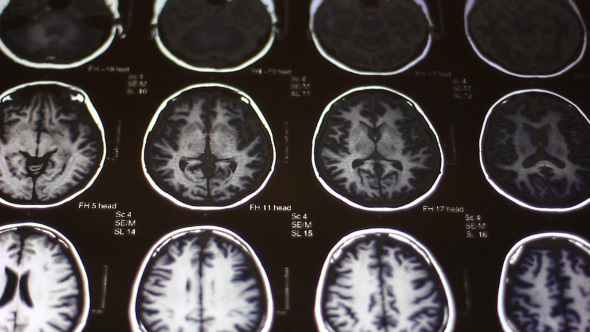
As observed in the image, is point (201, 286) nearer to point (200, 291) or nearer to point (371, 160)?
point (200, 291)

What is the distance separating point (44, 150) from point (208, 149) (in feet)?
1.56

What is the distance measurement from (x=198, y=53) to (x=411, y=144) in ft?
2.40

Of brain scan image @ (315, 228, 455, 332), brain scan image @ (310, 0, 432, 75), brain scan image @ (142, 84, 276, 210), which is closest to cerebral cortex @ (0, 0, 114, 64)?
brain scan image @ (142, 84, 276, 210)

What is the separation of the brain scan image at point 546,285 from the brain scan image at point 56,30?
142cm

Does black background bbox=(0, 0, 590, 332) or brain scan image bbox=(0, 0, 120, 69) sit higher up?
brain scan image bbox=(0, 0, 120, 69)

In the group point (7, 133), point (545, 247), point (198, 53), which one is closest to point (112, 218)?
point (7, 133)

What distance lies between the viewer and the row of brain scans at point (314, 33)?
6.38 ft

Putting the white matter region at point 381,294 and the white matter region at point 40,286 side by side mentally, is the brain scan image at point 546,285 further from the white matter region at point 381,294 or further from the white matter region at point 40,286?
the white matter region at point 40,286

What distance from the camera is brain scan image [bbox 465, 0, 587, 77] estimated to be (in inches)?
79.7

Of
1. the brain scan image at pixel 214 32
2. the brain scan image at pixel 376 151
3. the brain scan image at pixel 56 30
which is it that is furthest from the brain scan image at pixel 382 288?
the brain scan image at pixel 56 30

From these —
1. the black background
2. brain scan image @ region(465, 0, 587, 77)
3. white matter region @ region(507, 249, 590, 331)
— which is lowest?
white matter region @ region(507, 249, 590, 331)

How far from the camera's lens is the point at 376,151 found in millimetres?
1850

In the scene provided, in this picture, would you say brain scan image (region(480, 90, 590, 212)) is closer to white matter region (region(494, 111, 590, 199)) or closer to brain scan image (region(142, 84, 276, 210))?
white matter region (region(494, 111, 590, 199))

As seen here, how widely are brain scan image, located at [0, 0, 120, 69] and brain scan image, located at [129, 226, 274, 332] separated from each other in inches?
27.2
